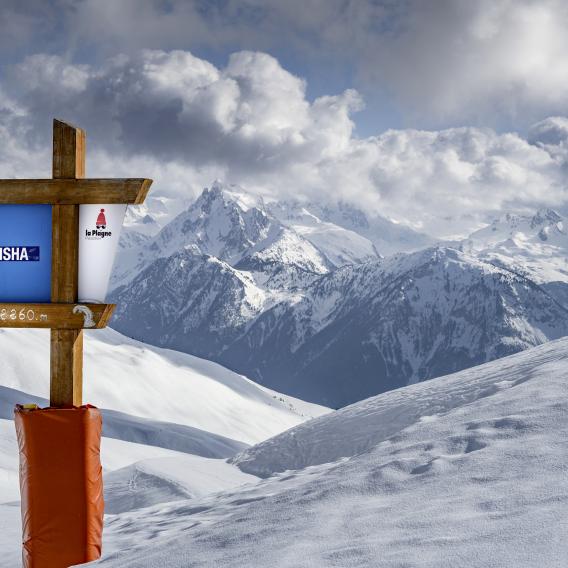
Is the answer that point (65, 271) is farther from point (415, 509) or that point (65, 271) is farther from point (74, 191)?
point (415, 509)

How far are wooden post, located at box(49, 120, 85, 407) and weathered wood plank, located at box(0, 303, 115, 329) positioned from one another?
100mm

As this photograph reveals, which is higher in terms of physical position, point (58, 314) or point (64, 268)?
point (64, 268)

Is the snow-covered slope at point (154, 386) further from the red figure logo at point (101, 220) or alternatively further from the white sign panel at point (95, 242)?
the red figure logo at point (101, 220)

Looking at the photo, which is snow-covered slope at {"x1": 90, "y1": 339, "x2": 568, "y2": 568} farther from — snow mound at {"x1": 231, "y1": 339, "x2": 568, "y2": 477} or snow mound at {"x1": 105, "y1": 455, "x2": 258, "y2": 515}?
snow mound at {"x1": 231, "y1": 339, "x2": 568, "y2": 477}

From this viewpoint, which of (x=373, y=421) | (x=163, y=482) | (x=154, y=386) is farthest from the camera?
(x=154, y=386)

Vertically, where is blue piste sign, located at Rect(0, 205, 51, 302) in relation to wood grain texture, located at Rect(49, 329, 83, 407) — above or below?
above

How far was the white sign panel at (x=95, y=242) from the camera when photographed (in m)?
7.71

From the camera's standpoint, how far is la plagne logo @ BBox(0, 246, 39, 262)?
7746 millimetres

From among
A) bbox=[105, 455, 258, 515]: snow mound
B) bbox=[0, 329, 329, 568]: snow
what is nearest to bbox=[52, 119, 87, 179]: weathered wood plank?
bbox=[0, 329, 329, 568]: snow

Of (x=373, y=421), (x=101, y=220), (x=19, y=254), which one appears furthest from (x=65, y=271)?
(x=373, y=421)

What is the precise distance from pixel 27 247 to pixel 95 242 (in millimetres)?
833

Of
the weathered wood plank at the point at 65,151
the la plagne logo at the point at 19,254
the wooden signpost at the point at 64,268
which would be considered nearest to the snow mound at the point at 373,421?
the wooden signpost at the point at 64,268

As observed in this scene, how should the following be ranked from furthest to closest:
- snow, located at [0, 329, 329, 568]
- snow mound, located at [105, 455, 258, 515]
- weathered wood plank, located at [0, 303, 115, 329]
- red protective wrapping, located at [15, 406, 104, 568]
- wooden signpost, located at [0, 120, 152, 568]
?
snow, located at [0, 329, 329, 568], snow mound, located at [105, 455, 258, 515], weathered wood plank, located at [0, 303, 115, 329], wooden signpost, located at [0, 120, 152, 568], red protective wrapping, located at [15, 406, 104, 568]

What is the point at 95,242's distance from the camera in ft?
25.3
